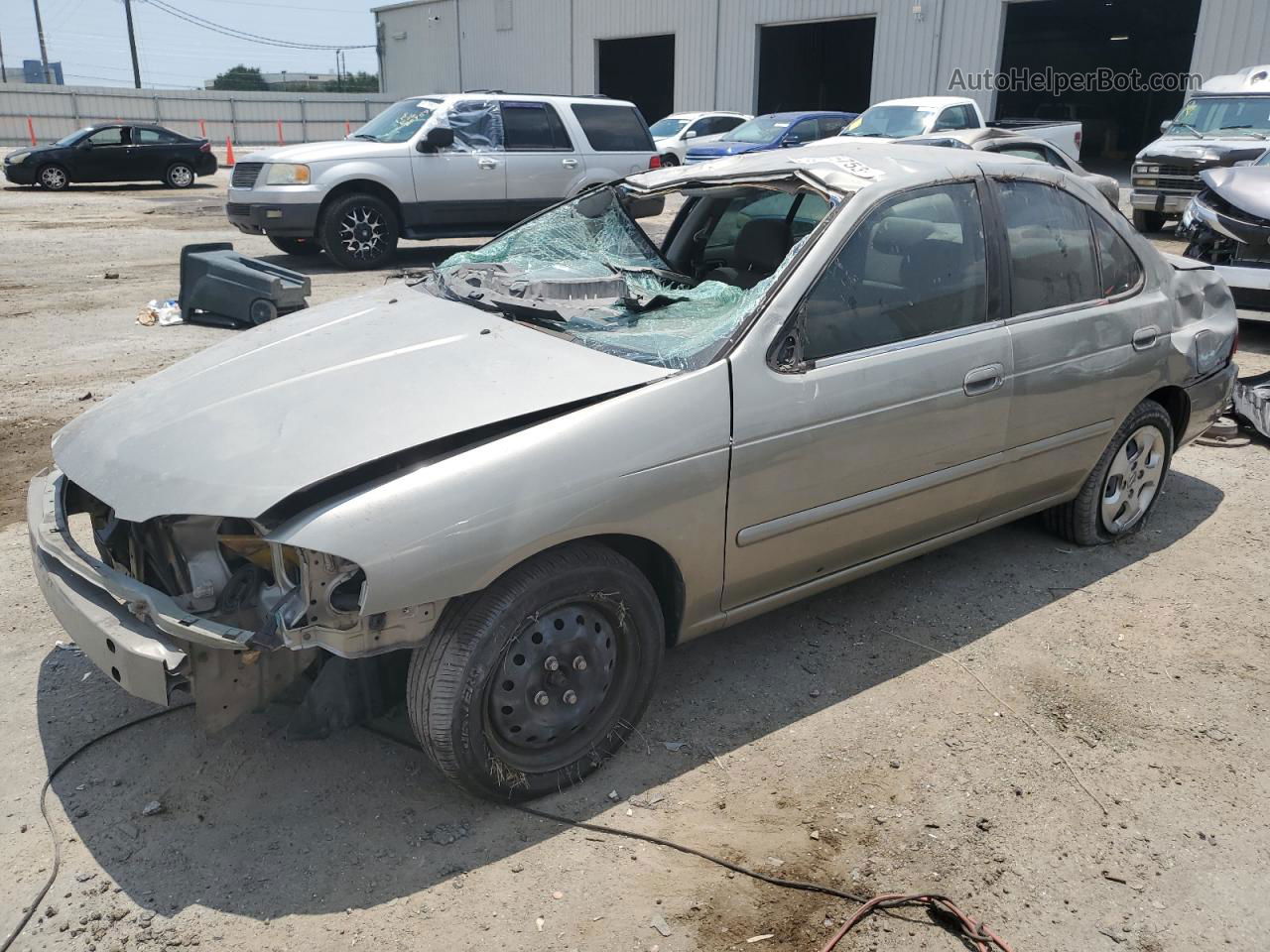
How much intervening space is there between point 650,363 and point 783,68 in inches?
1306

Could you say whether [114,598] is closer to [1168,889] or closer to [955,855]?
[955,855]

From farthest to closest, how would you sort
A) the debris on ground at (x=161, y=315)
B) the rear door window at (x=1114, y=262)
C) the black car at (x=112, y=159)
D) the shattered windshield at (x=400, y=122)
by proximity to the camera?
the black car at (x=112, y=159)
the shattered windshield at (x=400, y=122)
the debris on ground at (x=161, y=315)
the rear door window at (x=1114, y=262)

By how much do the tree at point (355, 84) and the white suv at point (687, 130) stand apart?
53140 mm

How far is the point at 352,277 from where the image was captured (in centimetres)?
1135

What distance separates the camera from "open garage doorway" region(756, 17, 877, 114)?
1293 inches

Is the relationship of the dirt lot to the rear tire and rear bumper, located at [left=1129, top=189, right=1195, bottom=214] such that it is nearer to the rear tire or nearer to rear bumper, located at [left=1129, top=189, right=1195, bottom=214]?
the rear tire

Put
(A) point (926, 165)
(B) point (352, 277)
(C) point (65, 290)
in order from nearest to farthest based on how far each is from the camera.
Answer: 1. (A) point (926, 165)
2. (C) point (65, 290)
3. (B) point (352, 277)

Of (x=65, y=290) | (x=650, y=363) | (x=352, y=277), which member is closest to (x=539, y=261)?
(x=650, y=363)

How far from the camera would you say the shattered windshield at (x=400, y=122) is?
11.9m

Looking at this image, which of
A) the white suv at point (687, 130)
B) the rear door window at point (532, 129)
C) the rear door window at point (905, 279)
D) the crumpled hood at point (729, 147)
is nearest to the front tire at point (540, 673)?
the rear door window at point (905, 279)

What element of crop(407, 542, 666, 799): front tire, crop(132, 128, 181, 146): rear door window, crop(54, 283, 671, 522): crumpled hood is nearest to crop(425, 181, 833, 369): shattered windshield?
crop(54, 283, 671, 522): crumpled hood

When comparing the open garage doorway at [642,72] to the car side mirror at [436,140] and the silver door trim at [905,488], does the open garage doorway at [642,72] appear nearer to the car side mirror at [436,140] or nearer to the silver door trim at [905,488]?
the car side mirror at [436,140]

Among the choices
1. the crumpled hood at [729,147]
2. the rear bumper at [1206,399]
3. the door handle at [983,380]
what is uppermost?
the door handle at [983,380]

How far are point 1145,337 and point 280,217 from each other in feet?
30.4
